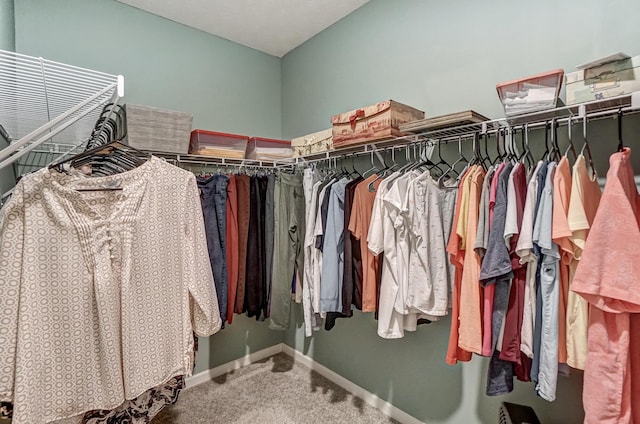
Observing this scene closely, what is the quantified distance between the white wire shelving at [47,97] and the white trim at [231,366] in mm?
1813

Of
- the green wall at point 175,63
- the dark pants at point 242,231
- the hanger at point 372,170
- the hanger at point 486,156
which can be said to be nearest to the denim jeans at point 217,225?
the dark pants at point 242,231

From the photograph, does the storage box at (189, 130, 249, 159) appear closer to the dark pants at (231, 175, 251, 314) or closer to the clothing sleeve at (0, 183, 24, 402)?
the dark pants at (231, 175, 251, 314)

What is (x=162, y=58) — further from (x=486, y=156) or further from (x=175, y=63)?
(x=486, y=156)

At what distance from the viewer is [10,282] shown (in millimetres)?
940

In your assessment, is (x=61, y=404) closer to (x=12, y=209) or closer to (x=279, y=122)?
(x=12, y=209)

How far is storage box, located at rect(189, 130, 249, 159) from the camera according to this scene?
2252 mm

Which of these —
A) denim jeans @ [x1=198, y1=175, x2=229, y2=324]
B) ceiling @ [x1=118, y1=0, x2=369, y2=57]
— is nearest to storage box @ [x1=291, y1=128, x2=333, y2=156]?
denim jeans @ [x1=198, y1=175, x2=229, y2=324]

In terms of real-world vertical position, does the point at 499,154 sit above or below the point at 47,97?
below

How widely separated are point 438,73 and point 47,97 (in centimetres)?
200

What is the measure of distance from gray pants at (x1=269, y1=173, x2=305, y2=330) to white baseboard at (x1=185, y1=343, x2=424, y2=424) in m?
0.62

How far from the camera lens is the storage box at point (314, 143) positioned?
2.12m

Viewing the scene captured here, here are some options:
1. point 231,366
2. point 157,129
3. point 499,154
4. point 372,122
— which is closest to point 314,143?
point 372,122

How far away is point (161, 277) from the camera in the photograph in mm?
1209

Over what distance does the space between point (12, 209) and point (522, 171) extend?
1.75m
